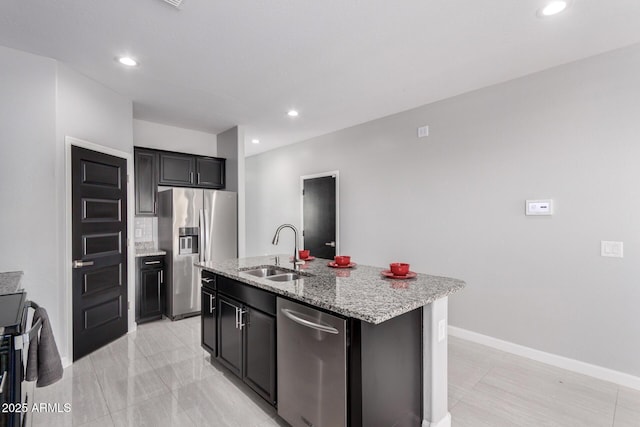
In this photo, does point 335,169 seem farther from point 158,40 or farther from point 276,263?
point 158,40

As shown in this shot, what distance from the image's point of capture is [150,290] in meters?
3.99

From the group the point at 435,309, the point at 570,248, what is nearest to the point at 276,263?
the point at 435,309

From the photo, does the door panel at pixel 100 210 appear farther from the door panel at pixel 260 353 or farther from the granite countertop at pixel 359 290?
the door panel at pixel 260 353

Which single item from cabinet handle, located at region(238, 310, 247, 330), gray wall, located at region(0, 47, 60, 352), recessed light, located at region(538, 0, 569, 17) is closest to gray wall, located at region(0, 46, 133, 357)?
gray wall, located at region(0, 47, 60, 352)

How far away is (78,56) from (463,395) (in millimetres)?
4205

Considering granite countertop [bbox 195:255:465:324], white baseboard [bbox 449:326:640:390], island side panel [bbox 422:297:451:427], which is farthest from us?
white baseboard [bbox 449:326:640:390]

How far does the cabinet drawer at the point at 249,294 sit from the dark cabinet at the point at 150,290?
6.44ft

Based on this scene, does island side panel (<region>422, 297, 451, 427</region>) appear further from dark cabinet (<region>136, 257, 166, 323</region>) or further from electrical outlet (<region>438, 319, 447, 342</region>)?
dark cabinet (<region>136, 257, 166, 323</region>)

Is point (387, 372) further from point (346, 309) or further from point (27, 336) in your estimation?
point (27, 336)

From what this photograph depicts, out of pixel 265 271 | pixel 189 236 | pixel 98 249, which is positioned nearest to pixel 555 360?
pixel 265 271

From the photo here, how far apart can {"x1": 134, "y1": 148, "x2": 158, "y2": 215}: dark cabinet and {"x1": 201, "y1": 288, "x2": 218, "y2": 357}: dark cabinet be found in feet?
6.92

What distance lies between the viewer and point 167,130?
4.64 meters

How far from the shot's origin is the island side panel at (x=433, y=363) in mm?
1822

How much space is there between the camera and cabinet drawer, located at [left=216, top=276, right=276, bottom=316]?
2029mm
